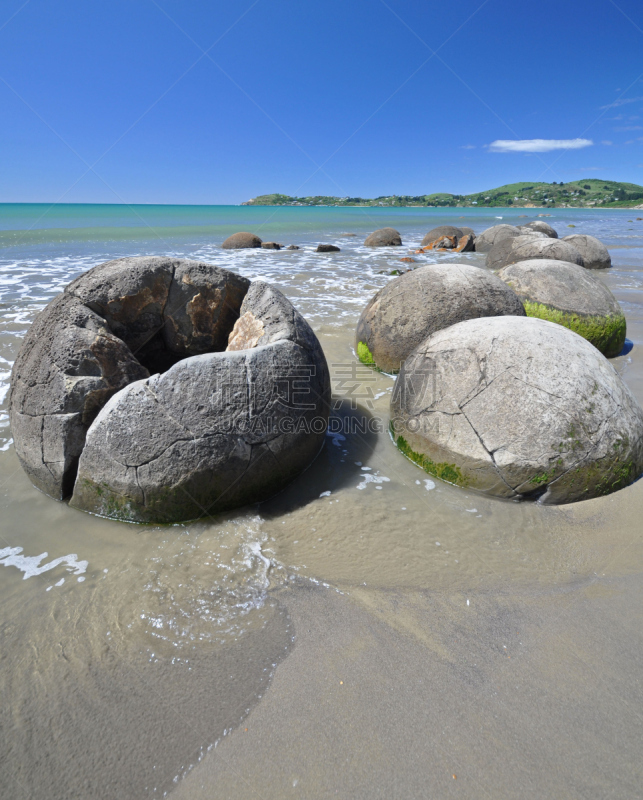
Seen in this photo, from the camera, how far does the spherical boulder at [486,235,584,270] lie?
415 inches

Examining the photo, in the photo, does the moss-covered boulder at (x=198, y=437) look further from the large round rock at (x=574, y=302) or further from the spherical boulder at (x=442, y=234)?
the spherical boulder at (x=442, y=234)

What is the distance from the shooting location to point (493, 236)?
17.6 metres

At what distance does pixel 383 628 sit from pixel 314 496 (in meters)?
1.08

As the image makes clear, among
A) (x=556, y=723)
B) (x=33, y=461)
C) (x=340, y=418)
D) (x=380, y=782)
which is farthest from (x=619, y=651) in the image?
(x=33, y=461)

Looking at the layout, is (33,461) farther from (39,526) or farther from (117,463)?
(117,463)

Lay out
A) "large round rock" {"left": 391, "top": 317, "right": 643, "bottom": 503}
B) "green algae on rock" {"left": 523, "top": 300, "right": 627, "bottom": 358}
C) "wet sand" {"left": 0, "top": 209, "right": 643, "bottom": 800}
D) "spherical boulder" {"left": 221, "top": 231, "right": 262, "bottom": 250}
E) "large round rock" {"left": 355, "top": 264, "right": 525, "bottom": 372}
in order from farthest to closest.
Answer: "spherical boulder" {"left": 221, "top": 231, "right": 262, "bottom": 250} < "green algae on rock" {"left": 523, "top": 300, "right": 627, "bottom": 358} < "large round rock" {"left": 355, "top": 264, "right": 525, "bottom": 372} < "large round rock" {"left": 391, "top": 317, "right": 643, "bottom": 503} < "wet sand" {"left": 0, "top": 209, "right": 643, "bottom": 800}

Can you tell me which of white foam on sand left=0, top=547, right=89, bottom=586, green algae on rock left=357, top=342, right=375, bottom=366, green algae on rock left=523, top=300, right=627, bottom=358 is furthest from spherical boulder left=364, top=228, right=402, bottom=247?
white foam on sand left=0, top=547, right=89, bottom=586

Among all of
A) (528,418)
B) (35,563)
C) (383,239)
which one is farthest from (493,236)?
(35,563)

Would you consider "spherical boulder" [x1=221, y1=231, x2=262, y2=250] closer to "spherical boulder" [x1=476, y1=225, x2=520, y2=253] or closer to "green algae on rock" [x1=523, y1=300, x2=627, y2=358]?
"spherical boulder" [x1=476, y1=225, x2=520, y2=253]

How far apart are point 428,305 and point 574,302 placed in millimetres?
2136

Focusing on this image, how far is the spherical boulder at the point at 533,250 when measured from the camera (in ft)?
34.6

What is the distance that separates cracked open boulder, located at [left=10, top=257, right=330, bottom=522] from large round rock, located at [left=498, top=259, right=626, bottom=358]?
363 centimetres

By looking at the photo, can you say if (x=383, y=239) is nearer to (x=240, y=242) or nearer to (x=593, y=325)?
(x=240, y=242)

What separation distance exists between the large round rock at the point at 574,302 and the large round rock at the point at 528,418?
259cm
